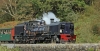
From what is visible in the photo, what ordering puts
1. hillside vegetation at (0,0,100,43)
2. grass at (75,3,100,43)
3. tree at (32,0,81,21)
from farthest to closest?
tree at (32,0,81,21)
hillside vegetation at (0,0,100,43)
grass at (75,3,100,43)

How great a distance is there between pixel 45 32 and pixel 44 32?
0.12 metres

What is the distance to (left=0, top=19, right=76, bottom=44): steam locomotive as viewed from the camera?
22.7 metres

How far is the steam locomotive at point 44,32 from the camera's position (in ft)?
74.5

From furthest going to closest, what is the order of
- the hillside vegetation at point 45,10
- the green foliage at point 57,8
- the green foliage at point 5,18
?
the green foliage at point 5,18 → the green foliage at point 57,8 → the hillside vegetation at point 45,10

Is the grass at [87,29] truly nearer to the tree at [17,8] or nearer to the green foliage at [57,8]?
the green foliage at [57,8]

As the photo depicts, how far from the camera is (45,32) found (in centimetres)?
2438

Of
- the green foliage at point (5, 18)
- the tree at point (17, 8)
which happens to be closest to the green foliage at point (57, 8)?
the tree at point (17, 8)

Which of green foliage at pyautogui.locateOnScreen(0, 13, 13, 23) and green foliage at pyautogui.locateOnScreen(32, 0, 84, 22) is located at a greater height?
green foliage at pyautogui.locateOnScreen(32, 0, 84, 22)

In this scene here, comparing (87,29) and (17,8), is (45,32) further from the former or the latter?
(17,8)

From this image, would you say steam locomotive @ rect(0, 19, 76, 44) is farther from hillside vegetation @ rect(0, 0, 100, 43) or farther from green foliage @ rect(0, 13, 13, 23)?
green foliage @ rect(0, 13, 13, 23)

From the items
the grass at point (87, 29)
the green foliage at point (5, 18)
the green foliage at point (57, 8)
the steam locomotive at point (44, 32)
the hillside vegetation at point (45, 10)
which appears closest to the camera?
the steam locomotive at point (44, 32)

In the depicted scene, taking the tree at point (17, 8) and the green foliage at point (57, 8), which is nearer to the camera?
the green foliage at point (57, 8)

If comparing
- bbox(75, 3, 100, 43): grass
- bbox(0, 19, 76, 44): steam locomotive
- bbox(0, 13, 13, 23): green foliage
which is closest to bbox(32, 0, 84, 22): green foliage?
bbox(75, 3, 100, 43): grass

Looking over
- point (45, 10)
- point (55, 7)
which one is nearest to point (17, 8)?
point (45, 10)
